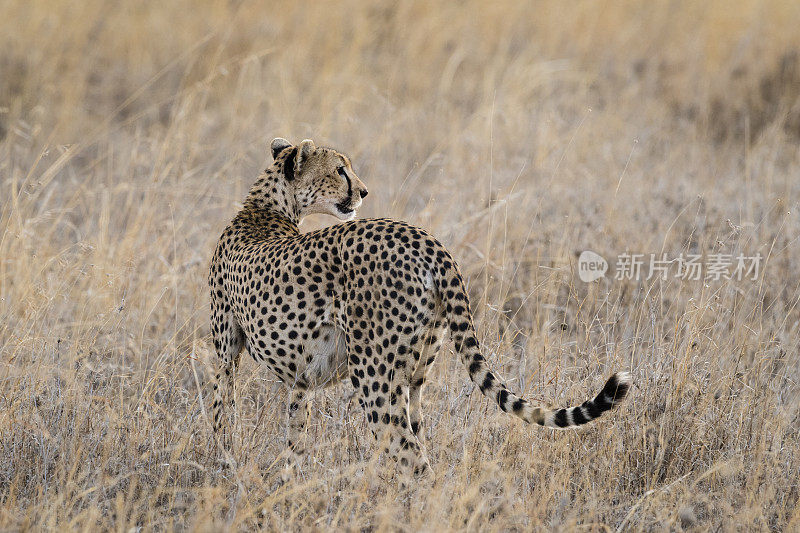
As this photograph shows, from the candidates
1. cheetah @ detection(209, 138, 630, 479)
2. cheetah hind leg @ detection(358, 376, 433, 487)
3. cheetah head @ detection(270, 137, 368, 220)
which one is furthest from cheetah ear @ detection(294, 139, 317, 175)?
cheetah hind leg @ detection(358, 376, 433, 487)

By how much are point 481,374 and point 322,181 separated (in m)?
1.07

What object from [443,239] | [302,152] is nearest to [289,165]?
[302,152]

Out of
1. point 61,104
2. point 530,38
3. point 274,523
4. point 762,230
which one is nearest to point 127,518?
point 274,523

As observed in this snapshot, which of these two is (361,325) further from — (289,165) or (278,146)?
(278,146)

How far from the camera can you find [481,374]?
108 inches

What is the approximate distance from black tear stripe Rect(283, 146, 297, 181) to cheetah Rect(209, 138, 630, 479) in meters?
0.30

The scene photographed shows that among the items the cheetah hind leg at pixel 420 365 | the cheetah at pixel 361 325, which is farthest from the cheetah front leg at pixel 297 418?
the cheetah hind leg at pixel 420 365

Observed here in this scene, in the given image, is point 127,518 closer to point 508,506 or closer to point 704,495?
→ point 508,506

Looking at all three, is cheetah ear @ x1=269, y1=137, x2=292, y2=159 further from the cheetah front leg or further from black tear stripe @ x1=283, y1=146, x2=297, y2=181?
the cheetah front leg

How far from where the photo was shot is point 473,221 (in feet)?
16.4

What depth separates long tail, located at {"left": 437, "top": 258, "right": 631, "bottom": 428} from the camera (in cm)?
258

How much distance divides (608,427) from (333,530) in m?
1.21

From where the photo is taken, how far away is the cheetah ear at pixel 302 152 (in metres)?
3.38

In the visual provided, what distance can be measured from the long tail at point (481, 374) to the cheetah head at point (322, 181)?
726 mm
